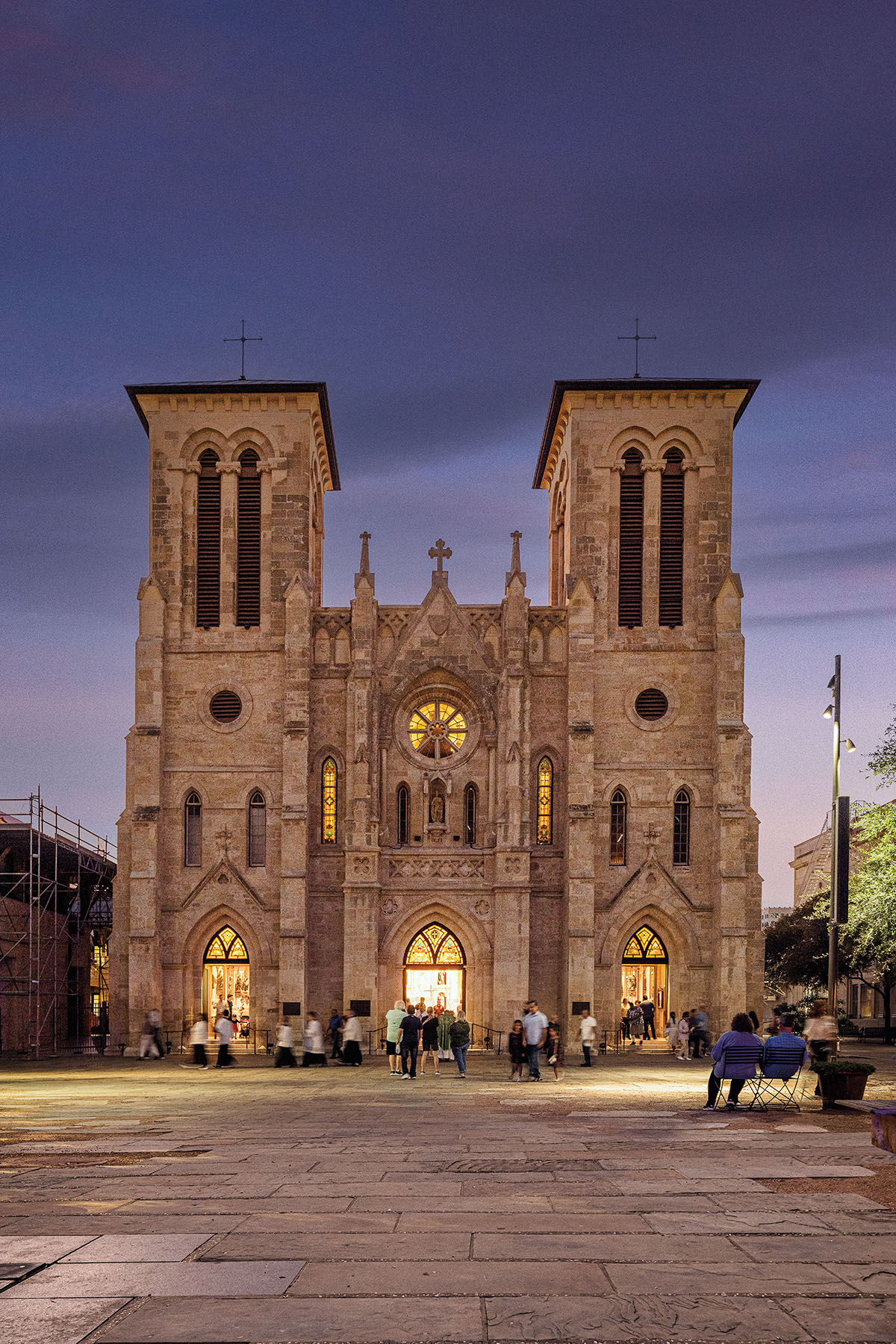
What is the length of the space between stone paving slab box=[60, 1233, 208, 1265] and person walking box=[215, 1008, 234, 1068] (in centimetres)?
2443

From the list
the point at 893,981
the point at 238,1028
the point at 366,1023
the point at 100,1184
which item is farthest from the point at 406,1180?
the point at 893,981

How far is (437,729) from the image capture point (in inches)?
1709

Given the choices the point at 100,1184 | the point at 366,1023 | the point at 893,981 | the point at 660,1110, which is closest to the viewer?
the point at 100,1184

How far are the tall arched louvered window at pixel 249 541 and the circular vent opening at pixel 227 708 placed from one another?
233cm

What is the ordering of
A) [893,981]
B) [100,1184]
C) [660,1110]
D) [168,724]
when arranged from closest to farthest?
[100,1184]
[660,1110]
[168,724]
[893,981]

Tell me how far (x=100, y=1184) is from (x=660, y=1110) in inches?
394

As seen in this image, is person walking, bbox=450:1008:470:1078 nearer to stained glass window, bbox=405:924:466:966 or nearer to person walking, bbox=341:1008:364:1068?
person walking, bbox=341:1008:364:1068

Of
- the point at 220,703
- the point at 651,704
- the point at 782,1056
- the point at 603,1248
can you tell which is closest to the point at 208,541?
the point at 220,703

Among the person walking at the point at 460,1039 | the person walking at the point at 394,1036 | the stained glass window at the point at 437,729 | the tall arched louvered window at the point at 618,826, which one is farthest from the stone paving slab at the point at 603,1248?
the stained glass window at the point at 437,729

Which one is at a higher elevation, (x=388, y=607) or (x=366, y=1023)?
(x=388, y=607)

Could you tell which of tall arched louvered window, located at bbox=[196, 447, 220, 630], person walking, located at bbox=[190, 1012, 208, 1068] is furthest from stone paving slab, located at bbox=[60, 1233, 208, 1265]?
tall arched louvered window, located at bbox=[196, 447, 220, 630]

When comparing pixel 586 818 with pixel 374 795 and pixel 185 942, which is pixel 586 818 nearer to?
pixel 374 795

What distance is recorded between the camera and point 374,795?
138 feet

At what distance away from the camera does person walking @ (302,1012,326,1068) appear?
110 ft
